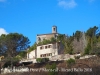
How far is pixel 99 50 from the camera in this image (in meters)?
38.5

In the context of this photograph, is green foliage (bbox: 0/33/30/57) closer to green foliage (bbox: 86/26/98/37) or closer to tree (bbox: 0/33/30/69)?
tree (bbox: 0/33/30/69)

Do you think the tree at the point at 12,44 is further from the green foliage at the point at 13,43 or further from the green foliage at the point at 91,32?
the green foliage at the point at 91,32

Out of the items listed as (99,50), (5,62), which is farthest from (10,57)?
(99,50)

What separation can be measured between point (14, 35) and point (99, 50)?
61.0 ft

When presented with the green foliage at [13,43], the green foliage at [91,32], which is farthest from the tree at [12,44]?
the green foliage at [91,32]

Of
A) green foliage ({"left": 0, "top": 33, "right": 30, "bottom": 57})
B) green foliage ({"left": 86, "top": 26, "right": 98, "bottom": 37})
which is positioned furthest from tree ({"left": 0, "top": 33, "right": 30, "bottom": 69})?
green foliage ({"left": 86, "top": 26, "right": 98, "bottom": 37})

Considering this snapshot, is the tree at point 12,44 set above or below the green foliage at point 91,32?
below

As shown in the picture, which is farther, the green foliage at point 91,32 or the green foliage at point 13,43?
the green foliage at point 91,32

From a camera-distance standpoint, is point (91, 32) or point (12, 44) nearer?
point (12, 44)

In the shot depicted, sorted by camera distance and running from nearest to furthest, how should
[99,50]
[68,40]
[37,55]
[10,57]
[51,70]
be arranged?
1. [51,70]
2. [99,50]
3. [10,57]
4. [68,40]
5. [37,55]

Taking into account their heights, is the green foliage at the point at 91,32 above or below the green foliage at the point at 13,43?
above

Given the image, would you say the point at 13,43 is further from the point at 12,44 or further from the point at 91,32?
the point at 91,32

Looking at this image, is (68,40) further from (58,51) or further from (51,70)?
(51,70)

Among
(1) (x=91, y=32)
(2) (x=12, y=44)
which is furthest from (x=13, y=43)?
(1) (x=91, y=32)
